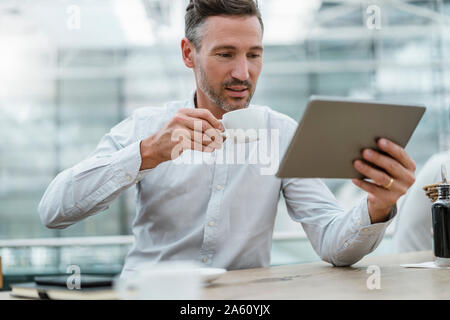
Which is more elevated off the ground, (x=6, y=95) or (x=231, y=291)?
(x=6, y=95)

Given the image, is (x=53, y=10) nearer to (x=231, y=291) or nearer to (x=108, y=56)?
(x=108, y=56)

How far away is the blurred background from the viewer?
664 centimetres

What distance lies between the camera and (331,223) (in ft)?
4.75

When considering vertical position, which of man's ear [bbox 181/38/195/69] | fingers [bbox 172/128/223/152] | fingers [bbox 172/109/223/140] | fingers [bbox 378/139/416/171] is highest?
man's ear [bbox 181/38/195/69]

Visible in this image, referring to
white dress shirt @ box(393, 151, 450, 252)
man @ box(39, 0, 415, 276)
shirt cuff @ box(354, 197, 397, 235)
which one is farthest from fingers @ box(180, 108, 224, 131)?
white dress shirt @ box(393, 151, 450, 252)

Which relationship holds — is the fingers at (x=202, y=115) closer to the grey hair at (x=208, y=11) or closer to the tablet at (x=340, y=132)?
the tablet at (x=340, y=132)

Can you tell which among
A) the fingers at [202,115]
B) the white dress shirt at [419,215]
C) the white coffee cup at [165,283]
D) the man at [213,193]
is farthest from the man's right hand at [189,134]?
the white dress shirt at [419,215]

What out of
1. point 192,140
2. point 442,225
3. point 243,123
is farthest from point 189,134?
point 442,225

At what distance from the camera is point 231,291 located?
923 mm

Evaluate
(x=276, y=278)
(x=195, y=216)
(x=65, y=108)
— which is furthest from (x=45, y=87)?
(x=276, y=278)

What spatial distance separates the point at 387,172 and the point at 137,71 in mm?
6253

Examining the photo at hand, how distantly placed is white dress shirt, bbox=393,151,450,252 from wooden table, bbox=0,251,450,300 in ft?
1.94

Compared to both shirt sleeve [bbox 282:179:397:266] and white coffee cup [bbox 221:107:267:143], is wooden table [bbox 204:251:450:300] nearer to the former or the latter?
shirt sleeve [bbox 282:179:397:266]
